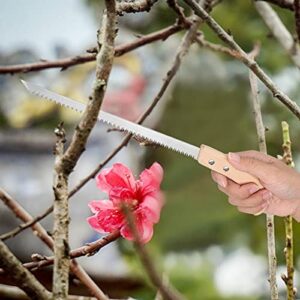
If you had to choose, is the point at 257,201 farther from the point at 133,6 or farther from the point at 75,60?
the point at 75,60

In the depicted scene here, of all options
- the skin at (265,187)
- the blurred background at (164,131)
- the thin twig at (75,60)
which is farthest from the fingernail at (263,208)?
the blurred background at (164,131)

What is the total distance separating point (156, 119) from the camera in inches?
83.4

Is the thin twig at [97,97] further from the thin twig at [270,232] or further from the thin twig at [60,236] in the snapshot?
the thin twig at [270,232]

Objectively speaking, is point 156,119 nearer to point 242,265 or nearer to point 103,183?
point 242,265

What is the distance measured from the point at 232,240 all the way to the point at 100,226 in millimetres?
1904

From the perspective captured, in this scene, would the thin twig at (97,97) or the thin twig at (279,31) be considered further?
the thin twig at (279,31)

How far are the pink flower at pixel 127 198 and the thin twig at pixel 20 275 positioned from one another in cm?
9

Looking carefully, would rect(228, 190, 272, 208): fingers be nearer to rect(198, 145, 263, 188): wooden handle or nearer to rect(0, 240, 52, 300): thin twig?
rect(198, 145, 263, 188): wooden handle

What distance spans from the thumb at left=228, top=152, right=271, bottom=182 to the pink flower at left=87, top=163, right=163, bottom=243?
0.03 m

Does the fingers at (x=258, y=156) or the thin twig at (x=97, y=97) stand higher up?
the fingers at (x=258, y=156)

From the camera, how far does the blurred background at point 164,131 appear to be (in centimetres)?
182

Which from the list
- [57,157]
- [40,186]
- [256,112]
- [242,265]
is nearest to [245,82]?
[242,265]

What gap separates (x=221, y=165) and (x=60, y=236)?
10cm

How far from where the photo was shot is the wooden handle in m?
0.34
